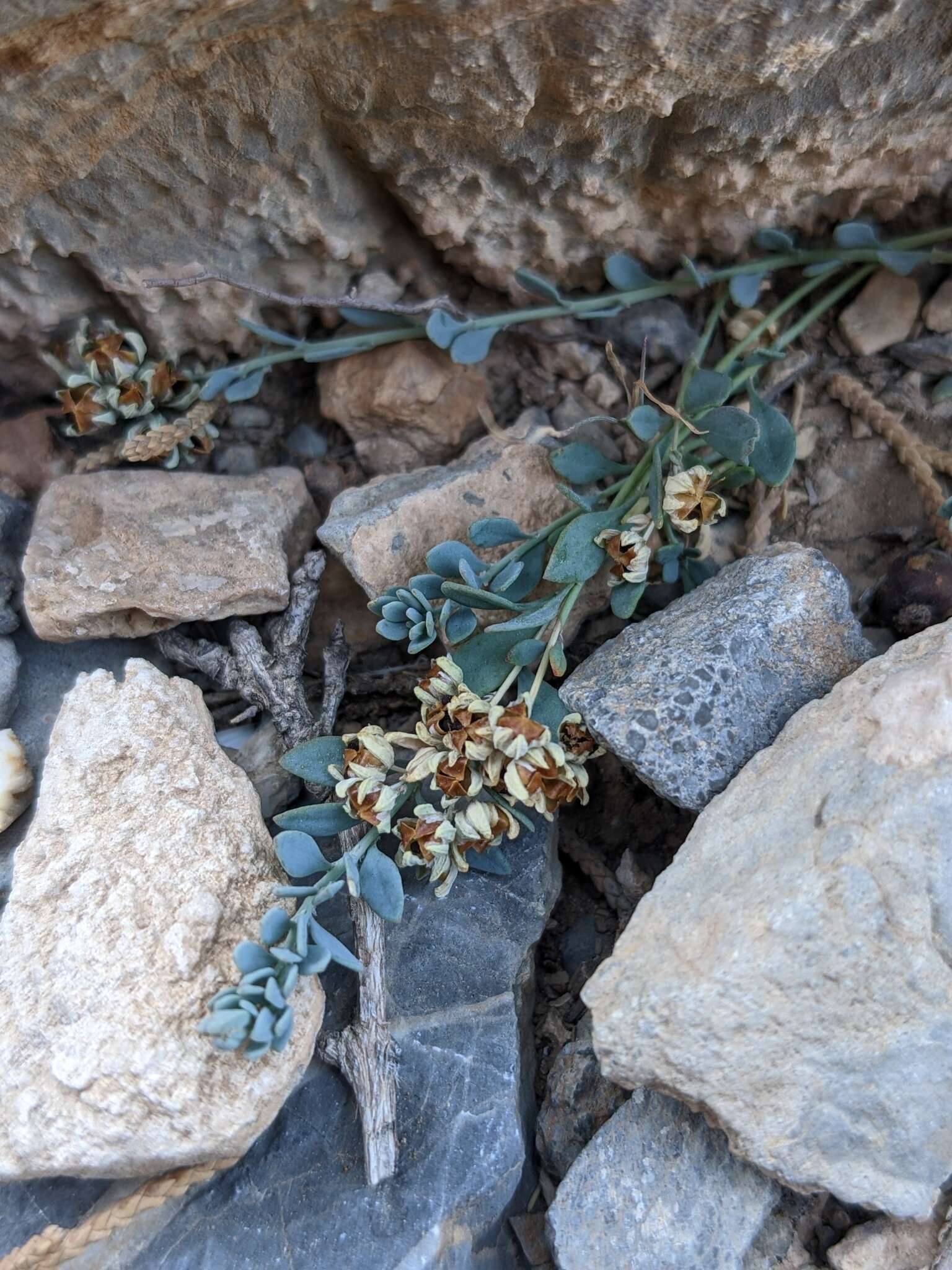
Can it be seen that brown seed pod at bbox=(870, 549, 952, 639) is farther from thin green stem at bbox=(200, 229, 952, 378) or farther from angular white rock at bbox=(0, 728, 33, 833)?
angular white rock at bbox=(0, 728, 33, 833)

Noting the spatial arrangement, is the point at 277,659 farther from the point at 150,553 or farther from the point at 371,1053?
the point at 371,1053

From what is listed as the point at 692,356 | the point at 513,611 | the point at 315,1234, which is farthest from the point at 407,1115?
the point at 692,356

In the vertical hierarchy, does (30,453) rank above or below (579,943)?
above

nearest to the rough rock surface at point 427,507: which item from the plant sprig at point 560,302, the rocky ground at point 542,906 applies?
the rocky ground at point 542,906

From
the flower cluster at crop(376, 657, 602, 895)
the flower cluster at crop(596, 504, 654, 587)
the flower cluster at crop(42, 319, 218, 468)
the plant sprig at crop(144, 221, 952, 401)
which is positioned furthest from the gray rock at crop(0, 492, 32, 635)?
the flower cluster at crop(596, 504, 654, 587)

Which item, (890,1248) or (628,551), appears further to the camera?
(628,551)

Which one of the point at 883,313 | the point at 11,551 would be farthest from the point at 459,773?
the point at 883,313

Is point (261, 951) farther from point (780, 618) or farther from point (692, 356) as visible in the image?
point (692, 356)

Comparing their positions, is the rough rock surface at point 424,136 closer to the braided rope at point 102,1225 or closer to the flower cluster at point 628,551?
the flower cluster at point 628,551
